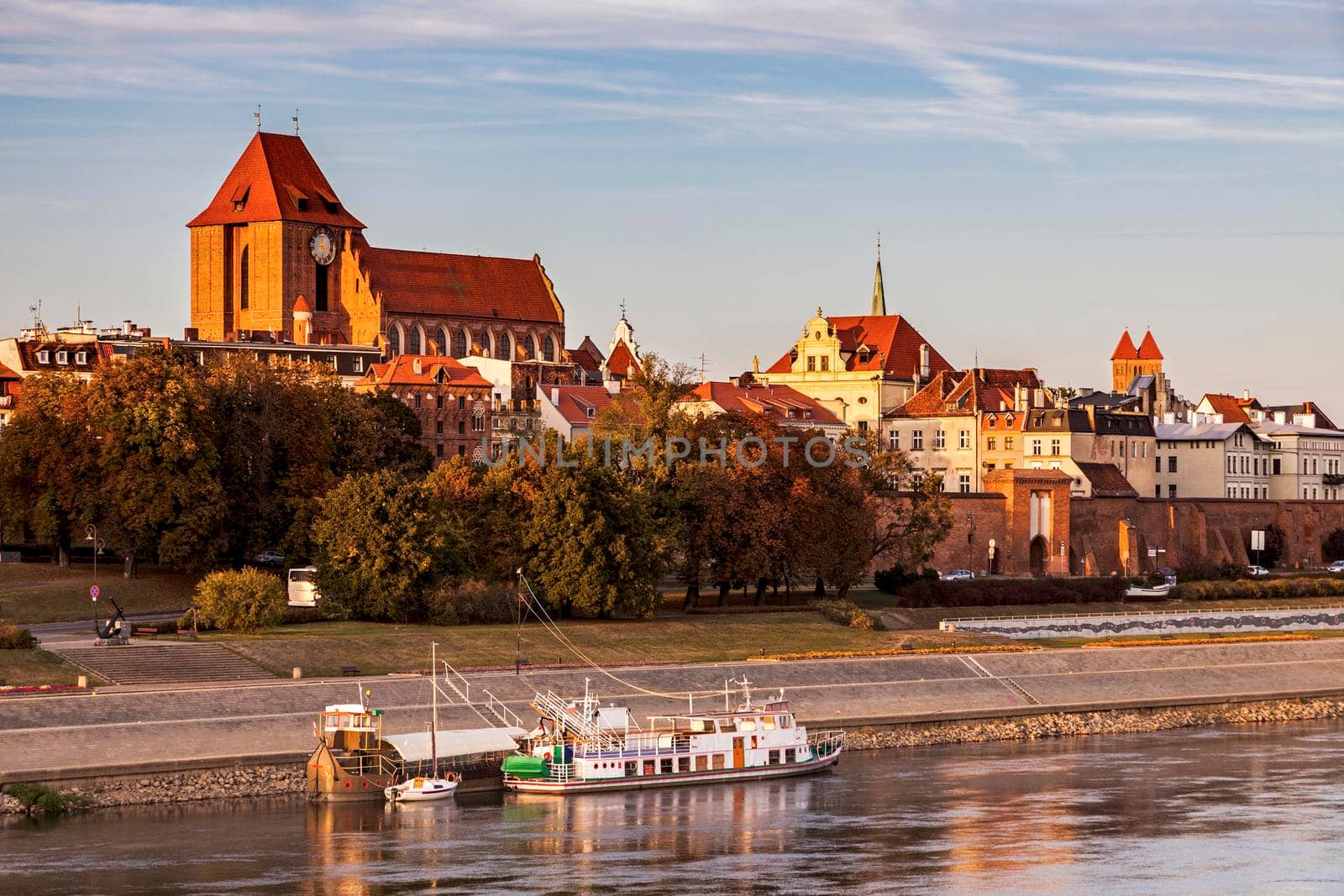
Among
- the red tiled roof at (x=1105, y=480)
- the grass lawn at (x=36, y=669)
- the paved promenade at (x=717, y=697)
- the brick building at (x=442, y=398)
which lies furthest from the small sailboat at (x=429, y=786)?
the red tiled roof at (x=1105, y=480)

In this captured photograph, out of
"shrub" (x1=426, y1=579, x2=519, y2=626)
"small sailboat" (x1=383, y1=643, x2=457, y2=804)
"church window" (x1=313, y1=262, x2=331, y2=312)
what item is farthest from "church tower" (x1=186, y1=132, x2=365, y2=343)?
"small sailboat" (x1=383, y1=643, x2=457, y2=804)

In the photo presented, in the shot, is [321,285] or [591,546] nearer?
[591,546]

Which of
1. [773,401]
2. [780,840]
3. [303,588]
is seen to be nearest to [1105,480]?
[773,401]

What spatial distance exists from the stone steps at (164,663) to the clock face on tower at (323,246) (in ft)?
256

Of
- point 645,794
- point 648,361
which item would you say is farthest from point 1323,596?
point 645,794

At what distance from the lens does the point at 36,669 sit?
5844cm

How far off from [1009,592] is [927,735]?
105 ft

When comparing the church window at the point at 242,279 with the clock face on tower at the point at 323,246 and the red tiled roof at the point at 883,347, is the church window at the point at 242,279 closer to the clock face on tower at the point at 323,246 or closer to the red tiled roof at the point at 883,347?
the clock face on tower at the point at 323,246

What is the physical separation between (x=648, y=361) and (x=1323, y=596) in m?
34.3

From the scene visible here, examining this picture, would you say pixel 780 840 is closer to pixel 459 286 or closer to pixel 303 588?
pixel 303 588

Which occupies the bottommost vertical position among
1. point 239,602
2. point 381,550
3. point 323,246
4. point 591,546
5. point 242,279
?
point 239,602

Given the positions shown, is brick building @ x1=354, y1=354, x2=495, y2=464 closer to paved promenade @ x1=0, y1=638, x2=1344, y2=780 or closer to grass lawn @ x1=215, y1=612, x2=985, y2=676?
grass lawn @ x1=215, y1=612, x2=985, y2=676

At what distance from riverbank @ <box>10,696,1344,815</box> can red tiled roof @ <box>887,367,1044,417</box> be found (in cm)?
5344

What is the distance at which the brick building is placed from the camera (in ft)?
401
